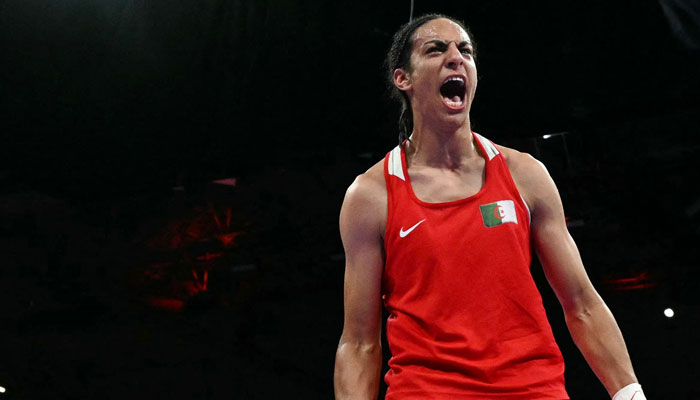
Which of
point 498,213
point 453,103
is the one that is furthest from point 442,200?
point 453,103

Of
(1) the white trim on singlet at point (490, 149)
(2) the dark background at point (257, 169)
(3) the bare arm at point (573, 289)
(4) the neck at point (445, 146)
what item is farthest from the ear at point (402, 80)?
(2) the dark background at point (257, 169)

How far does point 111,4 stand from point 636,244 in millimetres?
3225

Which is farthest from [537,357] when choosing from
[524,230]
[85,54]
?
[85,54]

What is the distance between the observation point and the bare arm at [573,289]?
156 centimetres

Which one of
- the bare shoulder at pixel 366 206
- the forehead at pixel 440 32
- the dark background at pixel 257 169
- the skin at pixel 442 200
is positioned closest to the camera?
the skin at pixel 442 200

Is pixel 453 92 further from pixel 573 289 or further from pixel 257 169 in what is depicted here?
pixel 257 169

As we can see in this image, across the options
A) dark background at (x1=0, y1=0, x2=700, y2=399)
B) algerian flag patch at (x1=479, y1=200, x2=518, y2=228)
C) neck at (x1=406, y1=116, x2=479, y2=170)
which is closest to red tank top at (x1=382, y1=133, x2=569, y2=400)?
algerian flag patch at (x1=479, y1=200, x2=518, y2=228)

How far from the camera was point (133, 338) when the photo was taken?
466 centimetres

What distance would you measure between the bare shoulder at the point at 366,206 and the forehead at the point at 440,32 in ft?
1.25

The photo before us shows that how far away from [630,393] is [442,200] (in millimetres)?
581

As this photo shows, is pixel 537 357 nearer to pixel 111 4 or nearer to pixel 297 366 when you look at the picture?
pixel 111 4

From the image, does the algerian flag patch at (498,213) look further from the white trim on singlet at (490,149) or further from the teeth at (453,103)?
the teeth at (453,103)

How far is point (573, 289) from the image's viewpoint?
165cm

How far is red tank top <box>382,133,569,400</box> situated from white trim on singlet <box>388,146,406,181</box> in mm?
54
